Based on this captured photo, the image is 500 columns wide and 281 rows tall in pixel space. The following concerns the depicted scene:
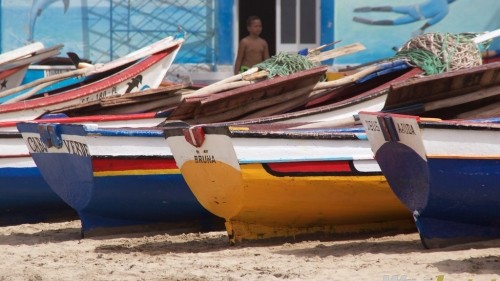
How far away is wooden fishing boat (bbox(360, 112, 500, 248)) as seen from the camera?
290 inches

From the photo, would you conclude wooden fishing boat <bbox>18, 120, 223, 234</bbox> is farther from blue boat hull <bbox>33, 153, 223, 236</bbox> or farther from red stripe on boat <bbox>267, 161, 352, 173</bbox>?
red stripe on boat <bbox>267, 161, 352, 173</bbox>

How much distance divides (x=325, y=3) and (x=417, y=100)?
→ 8.85 m

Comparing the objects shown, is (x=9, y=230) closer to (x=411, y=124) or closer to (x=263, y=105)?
(x=263, y=105)

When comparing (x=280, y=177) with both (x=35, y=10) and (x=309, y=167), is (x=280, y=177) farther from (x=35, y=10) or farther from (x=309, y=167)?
(x=35, y=10)

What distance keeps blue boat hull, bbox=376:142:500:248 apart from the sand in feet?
0.37

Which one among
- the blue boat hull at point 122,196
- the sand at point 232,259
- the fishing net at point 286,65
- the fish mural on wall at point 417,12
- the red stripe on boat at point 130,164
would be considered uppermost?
the fish mural on wall at point 417,12

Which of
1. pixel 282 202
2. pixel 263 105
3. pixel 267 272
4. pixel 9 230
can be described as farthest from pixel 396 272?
pixel 9 230

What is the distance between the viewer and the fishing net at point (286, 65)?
428 inches

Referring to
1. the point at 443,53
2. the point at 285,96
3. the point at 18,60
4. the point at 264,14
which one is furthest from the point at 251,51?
the point at 264,14

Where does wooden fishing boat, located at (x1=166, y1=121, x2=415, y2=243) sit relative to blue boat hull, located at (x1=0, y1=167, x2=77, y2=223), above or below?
above

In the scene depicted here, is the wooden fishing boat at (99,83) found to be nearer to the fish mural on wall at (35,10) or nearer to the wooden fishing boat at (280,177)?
the wooden fishing boat at (280,177)

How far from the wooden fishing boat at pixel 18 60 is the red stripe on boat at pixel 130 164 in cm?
430

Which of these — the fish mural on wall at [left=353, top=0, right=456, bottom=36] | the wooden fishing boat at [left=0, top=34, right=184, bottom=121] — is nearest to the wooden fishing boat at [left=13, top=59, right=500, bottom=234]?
the wooden fishing boat at [left=0, top=34, right=184, bottom=121]

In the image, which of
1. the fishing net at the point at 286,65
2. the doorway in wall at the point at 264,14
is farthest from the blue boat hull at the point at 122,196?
the doorway in wall at the point at 264,14
